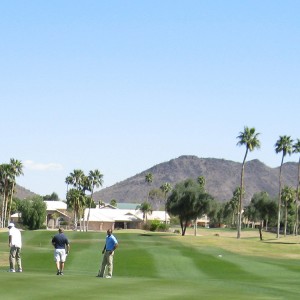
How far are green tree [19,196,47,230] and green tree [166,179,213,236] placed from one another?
4499 centimetres

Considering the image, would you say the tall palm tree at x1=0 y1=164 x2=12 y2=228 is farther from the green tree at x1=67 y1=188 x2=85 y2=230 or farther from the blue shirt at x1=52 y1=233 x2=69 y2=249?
the blue shirt at x1=52 y1=233 x2=69 y2=249

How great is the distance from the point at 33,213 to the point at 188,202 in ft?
160

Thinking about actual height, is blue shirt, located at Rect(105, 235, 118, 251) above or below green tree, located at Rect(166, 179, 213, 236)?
below

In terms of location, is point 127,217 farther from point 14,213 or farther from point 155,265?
point 155,265

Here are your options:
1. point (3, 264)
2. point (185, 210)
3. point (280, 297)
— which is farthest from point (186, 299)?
point (185, 210)

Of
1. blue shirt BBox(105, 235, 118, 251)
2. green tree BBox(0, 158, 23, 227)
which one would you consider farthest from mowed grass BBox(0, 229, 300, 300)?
green tree BBox(0, 158, 23, 227)

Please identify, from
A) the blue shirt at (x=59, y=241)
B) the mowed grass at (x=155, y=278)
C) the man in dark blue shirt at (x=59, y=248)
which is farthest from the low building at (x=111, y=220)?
the blue shirt at (x=59, y=241)

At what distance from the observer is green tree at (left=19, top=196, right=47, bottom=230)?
147m

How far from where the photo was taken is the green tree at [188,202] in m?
108

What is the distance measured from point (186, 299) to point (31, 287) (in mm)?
5287

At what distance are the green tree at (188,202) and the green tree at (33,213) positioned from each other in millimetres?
44994

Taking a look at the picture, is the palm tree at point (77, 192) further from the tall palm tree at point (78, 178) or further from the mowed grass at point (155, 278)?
the mowed grass at point (155, 278)

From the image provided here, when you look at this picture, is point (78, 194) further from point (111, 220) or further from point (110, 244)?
point (110, 244)

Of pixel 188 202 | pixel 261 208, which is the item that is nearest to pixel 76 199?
pixel 261 208
